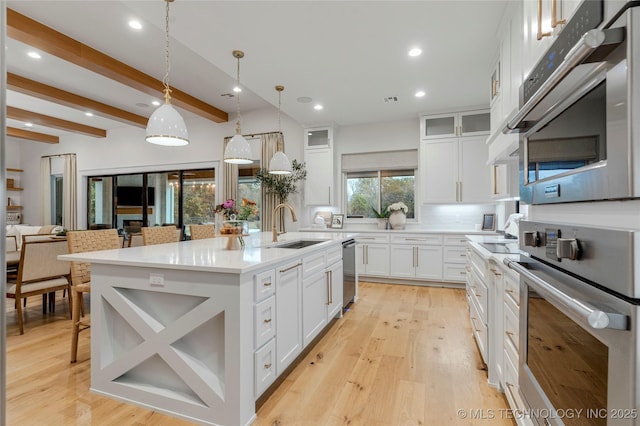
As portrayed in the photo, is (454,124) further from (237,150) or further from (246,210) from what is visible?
(246,210)

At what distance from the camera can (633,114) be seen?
581 mm

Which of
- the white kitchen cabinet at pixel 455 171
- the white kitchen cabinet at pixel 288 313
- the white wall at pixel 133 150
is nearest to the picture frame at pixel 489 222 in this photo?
the white kitchen cabinet at pixel 455 171

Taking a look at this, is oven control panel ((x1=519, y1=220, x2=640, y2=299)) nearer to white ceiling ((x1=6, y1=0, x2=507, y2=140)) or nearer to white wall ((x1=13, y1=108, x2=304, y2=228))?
white ceiling ((x1=6, y1=0, x2=507, y2=140))

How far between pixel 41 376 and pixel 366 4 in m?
3.77

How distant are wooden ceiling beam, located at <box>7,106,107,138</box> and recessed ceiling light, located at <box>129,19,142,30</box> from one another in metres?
4.27

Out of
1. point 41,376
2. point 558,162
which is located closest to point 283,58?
point 558,162

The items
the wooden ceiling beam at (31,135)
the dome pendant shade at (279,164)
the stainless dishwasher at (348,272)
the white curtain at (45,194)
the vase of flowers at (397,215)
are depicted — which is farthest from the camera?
the white curtain at (45,194)

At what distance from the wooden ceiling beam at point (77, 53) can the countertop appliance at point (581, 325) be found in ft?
14.8

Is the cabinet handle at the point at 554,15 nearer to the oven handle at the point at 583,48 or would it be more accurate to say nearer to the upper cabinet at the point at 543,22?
the upper cabinet at the point at 543,22

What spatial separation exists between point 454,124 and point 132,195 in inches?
286

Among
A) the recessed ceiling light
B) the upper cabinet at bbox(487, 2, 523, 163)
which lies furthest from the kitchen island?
the recessed ceiling light

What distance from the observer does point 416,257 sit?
4.95 meters

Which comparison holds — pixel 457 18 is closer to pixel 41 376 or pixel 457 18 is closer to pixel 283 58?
pixel 283 58

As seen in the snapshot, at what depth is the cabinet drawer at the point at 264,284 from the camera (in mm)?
1812
